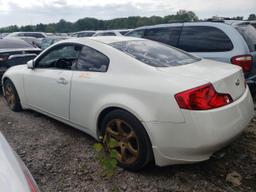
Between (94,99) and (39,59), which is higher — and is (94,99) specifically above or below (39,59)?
below

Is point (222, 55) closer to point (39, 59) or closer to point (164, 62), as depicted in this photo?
point (164, 62)

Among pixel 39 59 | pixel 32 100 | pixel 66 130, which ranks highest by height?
pixel 39 59

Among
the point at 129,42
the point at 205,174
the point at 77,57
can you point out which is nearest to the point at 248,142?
the point at 205,174

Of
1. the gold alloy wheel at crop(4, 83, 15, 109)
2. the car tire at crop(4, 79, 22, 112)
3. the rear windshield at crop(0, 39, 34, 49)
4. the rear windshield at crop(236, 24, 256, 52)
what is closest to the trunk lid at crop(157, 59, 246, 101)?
the rear windshield at crop(236, 24, 256, 52)

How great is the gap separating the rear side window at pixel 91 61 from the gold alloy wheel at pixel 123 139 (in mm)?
→ 675

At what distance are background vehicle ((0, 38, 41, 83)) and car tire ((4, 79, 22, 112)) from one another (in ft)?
4.52

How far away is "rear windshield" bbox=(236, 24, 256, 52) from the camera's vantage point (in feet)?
16.9

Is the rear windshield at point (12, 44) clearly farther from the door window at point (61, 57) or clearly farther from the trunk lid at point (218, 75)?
the trunk lid at point (218, 75)

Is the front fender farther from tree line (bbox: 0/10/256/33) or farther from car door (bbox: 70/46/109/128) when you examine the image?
tree line (bbox: 0/10/256/33)

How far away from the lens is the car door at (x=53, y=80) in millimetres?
3963

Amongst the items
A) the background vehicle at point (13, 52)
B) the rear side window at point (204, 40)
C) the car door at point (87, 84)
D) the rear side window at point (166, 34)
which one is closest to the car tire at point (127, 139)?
the car door at point (87, 84)

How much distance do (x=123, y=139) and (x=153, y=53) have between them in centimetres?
111

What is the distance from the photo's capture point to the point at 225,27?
523 centimetres

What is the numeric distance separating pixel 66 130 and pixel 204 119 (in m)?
2.44
